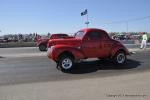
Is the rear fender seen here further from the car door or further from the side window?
the side window

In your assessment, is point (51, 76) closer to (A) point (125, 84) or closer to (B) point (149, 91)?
(A) point (125, 84)

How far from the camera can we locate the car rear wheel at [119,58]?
15867 millimetres

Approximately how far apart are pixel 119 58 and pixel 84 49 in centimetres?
201

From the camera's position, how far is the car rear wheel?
1587cm

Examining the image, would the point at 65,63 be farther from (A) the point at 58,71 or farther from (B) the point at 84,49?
(B) the point at 84,49

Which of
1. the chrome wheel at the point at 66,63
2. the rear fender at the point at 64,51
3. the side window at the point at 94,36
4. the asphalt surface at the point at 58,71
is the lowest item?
the asphalt surface at the point at 58,71

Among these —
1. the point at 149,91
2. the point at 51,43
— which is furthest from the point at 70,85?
the point at 51,43

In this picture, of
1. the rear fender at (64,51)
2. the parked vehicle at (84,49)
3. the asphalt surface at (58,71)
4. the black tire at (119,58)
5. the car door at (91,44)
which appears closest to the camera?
the asphalt surface at (58,71)

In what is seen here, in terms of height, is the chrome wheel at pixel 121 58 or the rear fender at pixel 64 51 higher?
the rear fender at pixel 64 51

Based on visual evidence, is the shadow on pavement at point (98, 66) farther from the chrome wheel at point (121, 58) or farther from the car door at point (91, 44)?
the car door at point (91, 44)

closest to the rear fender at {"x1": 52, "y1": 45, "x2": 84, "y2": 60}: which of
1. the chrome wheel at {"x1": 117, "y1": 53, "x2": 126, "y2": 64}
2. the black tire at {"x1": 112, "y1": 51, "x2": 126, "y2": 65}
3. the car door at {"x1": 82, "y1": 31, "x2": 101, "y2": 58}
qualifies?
the car door at {"x1": 82, "y1": 31, "x2": 101, "y2": 58}

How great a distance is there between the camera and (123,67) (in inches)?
593

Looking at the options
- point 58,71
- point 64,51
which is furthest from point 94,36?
point 58,71

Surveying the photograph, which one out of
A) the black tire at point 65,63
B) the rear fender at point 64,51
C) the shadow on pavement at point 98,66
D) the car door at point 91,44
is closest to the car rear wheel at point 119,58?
the shadow on pavement at point 98,66
